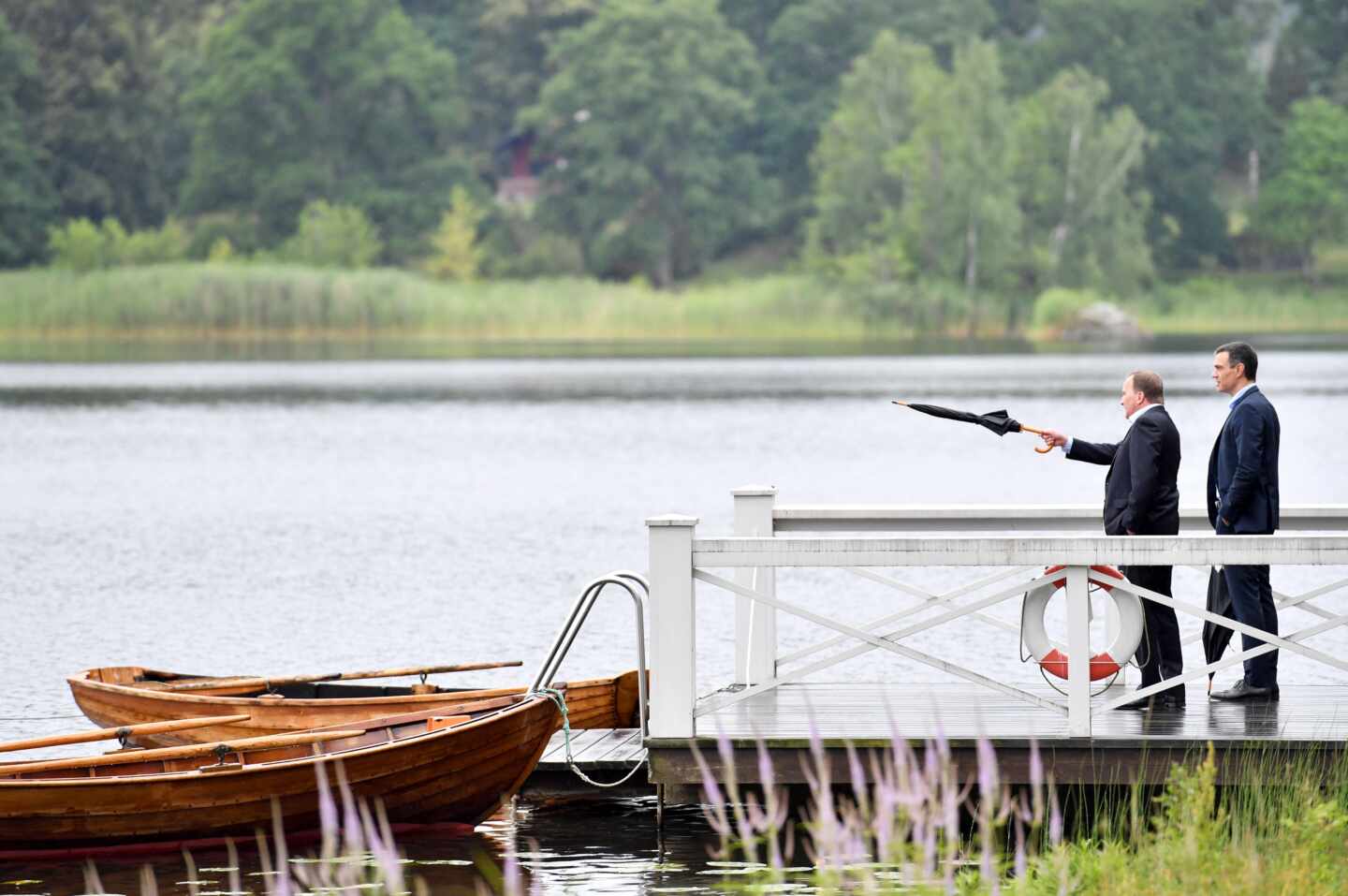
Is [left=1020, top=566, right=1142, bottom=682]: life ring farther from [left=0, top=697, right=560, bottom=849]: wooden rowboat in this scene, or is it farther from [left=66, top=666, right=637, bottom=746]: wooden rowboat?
[left=66, top=666, right=637, bottom=746]: wooden rowboat

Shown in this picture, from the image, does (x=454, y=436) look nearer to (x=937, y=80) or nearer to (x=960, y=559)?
(x=960, y=559)

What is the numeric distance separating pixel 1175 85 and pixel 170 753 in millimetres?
99225

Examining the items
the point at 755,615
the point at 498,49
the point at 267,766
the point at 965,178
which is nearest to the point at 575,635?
the point at 755,615

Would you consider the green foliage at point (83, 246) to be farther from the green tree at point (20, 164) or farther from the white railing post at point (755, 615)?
the white railing post at point (755, 615)

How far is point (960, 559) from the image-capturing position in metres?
9.16

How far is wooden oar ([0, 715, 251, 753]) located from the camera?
1059 cm

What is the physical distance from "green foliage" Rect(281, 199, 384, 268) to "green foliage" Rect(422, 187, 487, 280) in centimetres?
284

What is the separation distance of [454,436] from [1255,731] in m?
35.8

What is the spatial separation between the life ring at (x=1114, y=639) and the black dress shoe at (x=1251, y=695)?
2.50 feet

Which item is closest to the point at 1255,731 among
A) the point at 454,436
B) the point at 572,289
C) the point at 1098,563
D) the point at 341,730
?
the point at 1098,563

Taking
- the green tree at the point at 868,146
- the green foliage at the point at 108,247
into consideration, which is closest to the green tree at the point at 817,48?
the green tree at the point at 868,146

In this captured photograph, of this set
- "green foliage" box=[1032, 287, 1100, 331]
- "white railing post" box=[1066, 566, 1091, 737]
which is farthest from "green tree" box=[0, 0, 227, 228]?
"white railing post" box=[1066, 566, 1091, 737]

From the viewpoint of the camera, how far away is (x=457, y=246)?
3740 inches

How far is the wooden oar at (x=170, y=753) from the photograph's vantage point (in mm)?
10320
